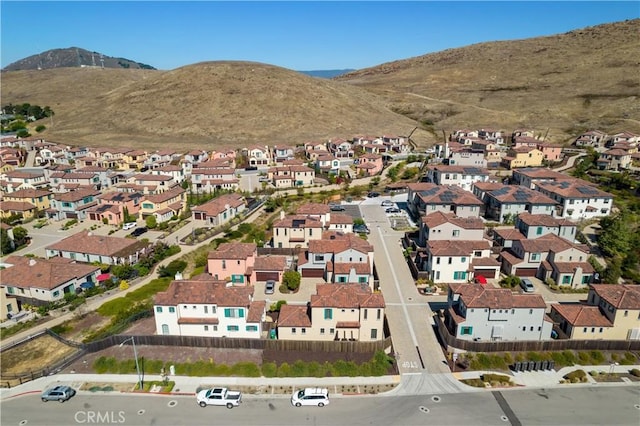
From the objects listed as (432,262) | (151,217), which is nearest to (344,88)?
(151,217)

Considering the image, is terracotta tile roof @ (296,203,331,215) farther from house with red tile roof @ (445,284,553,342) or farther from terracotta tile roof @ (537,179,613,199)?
terracotta tile roof @ (537,179,613,199)

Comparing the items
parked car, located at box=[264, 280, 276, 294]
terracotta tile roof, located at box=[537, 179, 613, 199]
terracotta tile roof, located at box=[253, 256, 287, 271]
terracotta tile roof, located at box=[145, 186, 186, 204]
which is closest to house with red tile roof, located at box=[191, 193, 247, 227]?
terracotta tile roof, located at box=[145, 186, 186, 204]

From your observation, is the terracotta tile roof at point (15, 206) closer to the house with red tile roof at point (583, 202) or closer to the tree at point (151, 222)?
the tree at point (151, 222)

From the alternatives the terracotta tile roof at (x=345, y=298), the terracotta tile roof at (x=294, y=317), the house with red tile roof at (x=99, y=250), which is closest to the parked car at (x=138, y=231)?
the house with red tile roof at (x=99, y=250)

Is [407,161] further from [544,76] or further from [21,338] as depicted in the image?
[544,76]

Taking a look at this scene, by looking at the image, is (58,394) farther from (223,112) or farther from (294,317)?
(223,112)

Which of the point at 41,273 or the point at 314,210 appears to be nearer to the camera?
the point at 41,273

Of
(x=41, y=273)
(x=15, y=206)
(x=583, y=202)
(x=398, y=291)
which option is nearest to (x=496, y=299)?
(x=398, y=291)
